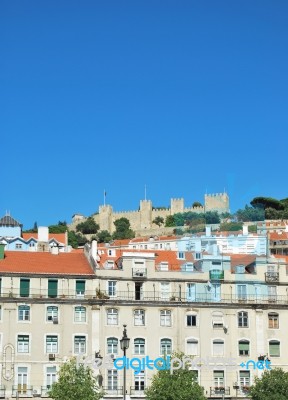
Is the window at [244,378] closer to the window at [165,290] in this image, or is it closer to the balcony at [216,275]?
the balcony at [216,275]

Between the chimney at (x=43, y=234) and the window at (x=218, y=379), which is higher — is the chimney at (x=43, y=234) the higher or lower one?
the higher one

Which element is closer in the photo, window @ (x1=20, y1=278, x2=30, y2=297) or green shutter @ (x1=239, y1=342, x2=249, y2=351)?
window @ (x1=20, y1=278, x2=30, y2=297)

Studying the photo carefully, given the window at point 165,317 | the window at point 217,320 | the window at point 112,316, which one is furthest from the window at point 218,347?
the window at point 112,316

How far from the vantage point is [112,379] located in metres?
65.9

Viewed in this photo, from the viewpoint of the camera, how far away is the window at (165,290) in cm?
6950

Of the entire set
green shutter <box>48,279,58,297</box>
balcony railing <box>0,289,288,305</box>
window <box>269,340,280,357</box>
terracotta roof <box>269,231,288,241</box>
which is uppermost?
terracotta roof <box>269,231,288,241</box>

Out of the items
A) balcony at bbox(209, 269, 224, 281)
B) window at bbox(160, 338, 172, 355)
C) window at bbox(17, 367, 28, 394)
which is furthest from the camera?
balcony at bbox(209, 269, 224, 281)

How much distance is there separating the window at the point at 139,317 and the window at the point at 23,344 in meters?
8.98

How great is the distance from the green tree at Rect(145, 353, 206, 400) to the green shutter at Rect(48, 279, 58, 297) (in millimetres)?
11317

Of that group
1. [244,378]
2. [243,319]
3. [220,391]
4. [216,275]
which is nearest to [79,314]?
[216,275]

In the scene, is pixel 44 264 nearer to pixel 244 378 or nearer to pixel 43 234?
pixel 244 378

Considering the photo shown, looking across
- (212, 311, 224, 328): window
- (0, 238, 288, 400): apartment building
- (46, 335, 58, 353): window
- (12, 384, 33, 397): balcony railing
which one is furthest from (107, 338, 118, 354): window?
(212, 311, 224, 328): window

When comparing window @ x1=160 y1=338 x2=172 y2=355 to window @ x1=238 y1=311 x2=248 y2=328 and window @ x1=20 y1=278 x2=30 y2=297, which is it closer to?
window @ x1=238 y1=311 x2=248 y2=328

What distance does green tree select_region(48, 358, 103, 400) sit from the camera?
58.6m
